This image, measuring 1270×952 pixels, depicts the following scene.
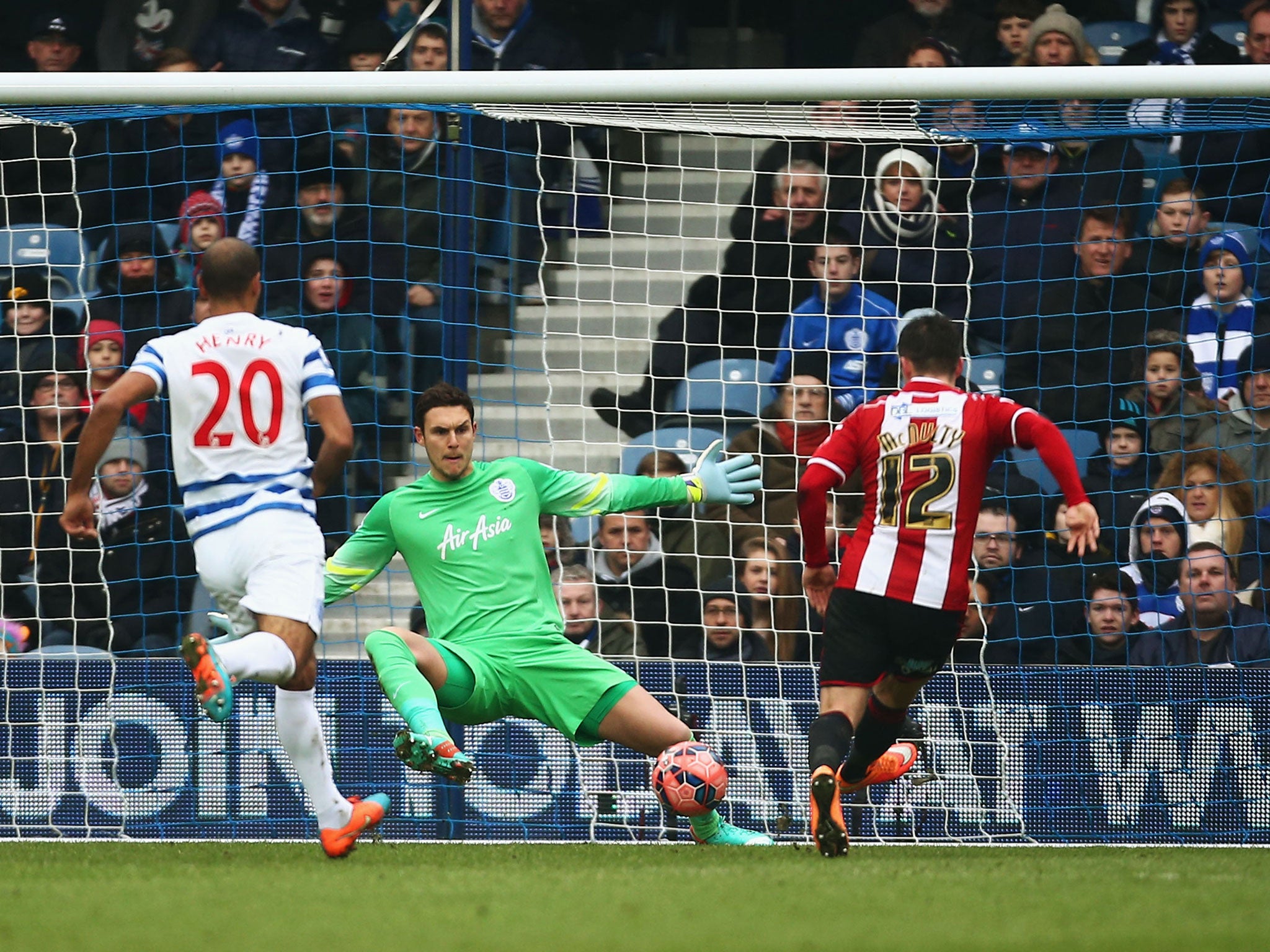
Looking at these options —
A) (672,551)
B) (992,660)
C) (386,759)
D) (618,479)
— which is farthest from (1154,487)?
(386,759)

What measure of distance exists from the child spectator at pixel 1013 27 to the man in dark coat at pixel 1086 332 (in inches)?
59.2

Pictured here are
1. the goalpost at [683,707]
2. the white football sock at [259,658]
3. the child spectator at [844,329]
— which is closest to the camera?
the white football sock at [259,658]

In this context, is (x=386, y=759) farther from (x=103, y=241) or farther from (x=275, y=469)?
(x=103, y=241)

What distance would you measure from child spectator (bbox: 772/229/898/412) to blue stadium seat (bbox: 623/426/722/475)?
443mm

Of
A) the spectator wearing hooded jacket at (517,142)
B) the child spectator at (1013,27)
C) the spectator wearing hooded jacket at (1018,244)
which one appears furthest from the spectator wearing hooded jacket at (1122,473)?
the spectator wearing hooded jacket at (517,142)

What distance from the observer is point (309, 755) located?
5434 millimetres

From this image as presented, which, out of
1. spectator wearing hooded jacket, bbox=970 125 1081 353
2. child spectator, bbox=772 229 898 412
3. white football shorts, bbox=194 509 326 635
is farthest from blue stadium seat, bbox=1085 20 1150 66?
white football shorts, bbox=194 509 326 635

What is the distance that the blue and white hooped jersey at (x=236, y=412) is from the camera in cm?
524

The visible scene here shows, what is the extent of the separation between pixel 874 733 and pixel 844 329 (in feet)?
Result: 8.41

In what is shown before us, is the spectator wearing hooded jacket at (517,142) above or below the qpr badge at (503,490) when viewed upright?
above

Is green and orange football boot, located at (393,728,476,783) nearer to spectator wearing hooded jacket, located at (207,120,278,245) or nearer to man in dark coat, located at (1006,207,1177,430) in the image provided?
spectator wearing hooded jacket, located at (207,120,278,245)

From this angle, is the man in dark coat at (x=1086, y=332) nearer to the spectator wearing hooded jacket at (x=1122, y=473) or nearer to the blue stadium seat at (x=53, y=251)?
the spectator wearing hooded jacket at (x=1122, y=473)

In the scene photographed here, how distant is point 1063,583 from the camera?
7.71m

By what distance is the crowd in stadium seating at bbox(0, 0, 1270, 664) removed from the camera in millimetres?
7633
